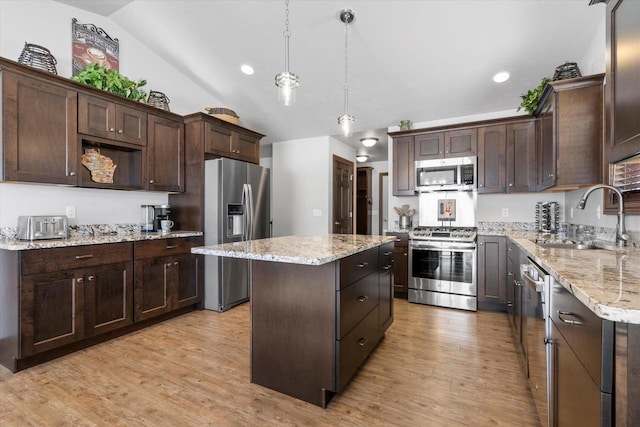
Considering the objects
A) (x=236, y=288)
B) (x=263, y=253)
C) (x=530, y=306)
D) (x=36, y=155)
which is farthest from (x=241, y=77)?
(x=530, y=306)

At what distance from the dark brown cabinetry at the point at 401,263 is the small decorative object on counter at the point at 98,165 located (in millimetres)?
3376

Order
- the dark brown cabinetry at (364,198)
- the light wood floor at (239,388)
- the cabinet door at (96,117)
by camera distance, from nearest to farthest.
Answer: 1. the light wood floor at (239,388)
2. the cabinet door at (96,117)
3. the dark brown cabinetry at (364,198)

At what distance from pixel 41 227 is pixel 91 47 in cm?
202

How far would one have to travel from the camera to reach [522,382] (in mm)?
2025

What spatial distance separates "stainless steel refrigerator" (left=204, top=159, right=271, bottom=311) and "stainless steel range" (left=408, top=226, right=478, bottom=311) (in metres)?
2.14

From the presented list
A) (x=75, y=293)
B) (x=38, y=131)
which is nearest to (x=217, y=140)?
(x=38, y=131)

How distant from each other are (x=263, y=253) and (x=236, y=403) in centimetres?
97

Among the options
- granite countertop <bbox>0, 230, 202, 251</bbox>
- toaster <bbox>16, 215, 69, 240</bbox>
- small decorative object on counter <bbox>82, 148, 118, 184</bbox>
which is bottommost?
granite countertop <bbox>0, 230, 202, 251</bbox>

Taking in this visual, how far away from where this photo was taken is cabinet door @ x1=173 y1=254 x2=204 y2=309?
11.0 ft

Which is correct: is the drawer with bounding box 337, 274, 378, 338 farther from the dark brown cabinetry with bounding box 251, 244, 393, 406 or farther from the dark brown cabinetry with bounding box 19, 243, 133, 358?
the dark brown cabinetry with bounding box 19, 243, 133, 358

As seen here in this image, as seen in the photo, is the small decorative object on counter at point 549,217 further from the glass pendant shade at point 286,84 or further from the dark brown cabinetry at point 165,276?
the dark brown cabinetry at point 165,276

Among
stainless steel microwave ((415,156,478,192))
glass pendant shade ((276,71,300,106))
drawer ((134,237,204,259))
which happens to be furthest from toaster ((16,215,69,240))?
stainless steel microwave ((415,156,478,192))

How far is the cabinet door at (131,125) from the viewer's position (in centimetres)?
306

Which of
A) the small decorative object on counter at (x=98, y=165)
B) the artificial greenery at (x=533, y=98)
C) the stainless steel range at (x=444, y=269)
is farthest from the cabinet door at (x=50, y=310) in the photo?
the artificial greenery at (x=533, y=98)
